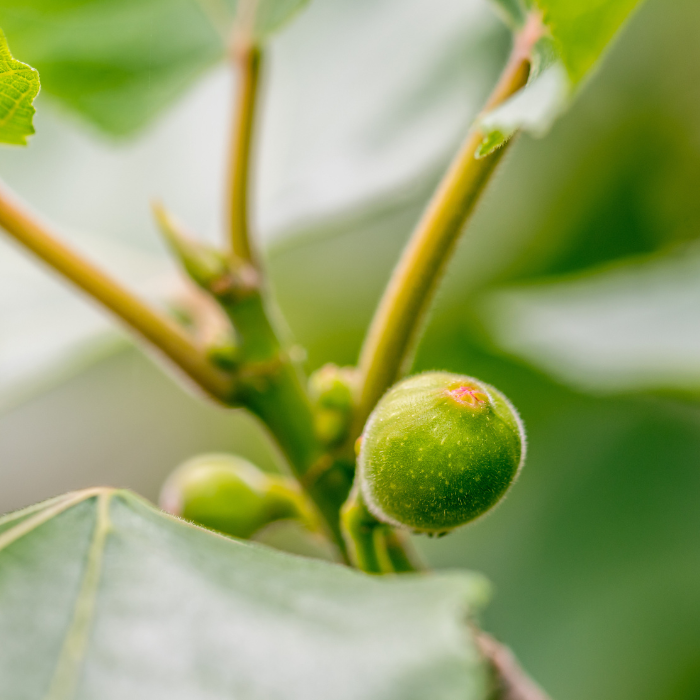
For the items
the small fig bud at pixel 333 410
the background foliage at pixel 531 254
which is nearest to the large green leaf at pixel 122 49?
the background foliage at pixel 531 254

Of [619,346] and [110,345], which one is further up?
[110,345]

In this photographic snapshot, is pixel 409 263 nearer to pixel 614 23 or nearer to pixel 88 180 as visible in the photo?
pixel 614 23

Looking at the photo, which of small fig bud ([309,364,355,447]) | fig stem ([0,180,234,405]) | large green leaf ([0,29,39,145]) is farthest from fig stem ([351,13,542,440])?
large green leaf ([0,29,39,145])

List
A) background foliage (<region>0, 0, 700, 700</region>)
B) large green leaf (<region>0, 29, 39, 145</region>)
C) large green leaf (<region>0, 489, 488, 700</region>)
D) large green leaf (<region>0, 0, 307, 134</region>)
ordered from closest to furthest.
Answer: large green leaf (<region>0, 489, 488, 700</region>)
large green leaf (<region>0, 29, 39, 145</region>)
large green leaf (<region>0, 0, 307, 134</region>)
background foliage (<region>0, 0, 700, 700</region>)

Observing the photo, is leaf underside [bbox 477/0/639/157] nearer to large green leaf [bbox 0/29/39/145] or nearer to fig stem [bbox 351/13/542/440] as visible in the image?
fig stem [bbox 351/13/542/440]

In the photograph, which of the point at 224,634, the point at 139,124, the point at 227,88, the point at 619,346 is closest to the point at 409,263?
the point at 224,634
